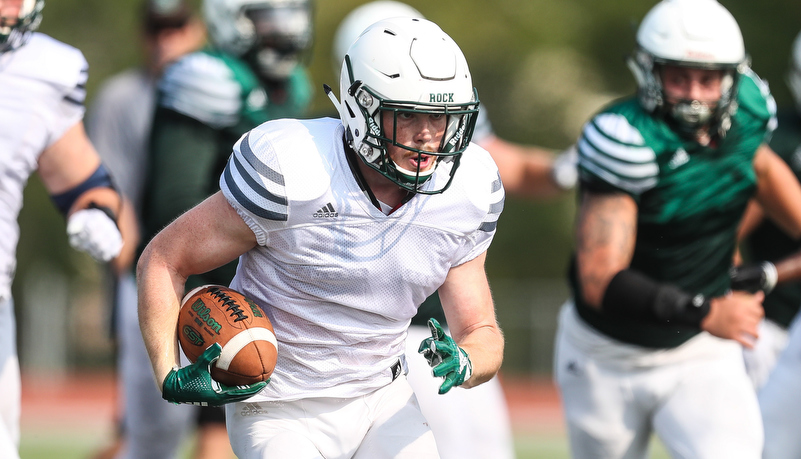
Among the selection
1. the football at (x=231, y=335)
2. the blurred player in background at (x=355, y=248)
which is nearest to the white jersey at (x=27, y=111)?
the blurred player in background at (x=355, y=248)

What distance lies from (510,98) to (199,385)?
1704 centimetres

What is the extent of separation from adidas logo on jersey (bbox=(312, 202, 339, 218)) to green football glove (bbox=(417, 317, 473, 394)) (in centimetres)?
41

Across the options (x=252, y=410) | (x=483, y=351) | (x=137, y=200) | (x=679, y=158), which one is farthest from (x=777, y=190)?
(x=137, y=200)

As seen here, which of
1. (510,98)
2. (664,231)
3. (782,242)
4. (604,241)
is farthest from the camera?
(510,98)

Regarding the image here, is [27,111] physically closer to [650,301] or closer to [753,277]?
[650,301]

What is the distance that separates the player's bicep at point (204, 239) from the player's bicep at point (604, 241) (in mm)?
1641

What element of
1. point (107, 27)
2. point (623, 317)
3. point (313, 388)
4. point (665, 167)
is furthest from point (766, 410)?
point (107, 27)

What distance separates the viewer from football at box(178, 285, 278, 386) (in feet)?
10.2

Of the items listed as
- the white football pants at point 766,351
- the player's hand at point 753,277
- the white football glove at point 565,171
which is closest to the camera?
the player's hand at point 753,277

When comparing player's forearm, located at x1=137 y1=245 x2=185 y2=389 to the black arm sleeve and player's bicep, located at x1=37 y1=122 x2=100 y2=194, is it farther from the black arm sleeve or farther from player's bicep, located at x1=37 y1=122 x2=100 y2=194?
the black arm sleeve

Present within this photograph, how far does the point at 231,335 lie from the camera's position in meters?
3.10

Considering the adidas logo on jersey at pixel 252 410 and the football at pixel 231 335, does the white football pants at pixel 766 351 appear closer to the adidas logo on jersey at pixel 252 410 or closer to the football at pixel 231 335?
the adidas logo on jersey at pixel 252 410

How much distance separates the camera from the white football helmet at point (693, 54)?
4480mm

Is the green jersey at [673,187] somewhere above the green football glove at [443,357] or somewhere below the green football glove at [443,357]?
below
